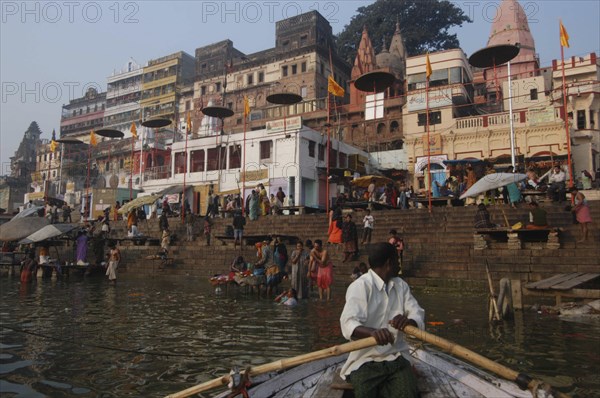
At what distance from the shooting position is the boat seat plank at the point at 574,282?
8.27m

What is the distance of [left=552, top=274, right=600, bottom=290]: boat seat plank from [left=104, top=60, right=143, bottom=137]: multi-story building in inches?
2511

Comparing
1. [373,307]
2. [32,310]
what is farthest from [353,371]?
[32,310]

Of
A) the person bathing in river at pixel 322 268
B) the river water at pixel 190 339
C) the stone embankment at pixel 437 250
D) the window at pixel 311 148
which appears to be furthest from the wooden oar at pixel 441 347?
the window at pixel 311 148

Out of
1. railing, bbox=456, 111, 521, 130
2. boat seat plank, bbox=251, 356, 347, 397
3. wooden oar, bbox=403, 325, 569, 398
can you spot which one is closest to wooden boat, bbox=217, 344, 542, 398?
boat seat plank, bbox=251, 356, 347, 397

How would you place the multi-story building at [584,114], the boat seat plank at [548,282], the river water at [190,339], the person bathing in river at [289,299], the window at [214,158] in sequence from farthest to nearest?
the window at [214,158], the multi-story building at [584,114], the person bathing in river at [289,299], the boat seat plank at [548,282], the river water at [190,339]

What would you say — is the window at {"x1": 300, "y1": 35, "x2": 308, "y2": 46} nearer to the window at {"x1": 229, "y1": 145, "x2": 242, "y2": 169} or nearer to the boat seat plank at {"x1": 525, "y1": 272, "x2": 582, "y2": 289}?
the window at {"x1": 229, "y1": 145, "x2": 242, "y2": 169}

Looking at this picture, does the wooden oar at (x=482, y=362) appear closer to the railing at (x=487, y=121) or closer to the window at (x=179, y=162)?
the railing at (x=487, y=121)

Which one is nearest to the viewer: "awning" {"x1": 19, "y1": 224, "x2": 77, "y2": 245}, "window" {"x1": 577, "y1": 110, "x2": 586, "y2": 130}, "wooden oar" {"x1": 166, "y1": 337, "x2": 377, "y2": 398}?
"wooden oar" {"x1": 166, "y1": 337, "x2": 377, "y2": 398}

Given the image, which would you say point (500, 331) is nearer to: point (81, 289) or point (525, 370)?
point (525, 370)

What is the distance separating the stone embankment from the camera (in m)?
11.7

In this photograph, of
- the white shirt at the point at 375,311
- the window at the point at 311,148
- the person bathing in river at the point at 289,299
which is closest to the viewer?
the white shirt at the point at 375,311

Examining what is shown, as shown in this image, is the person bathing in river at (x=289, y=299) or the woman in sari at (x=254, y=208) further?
the woman in sari at (x=254, y=208)

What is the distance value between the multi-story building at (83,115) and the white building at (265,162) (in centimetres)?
4209

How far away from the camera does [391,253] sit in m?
3.34
